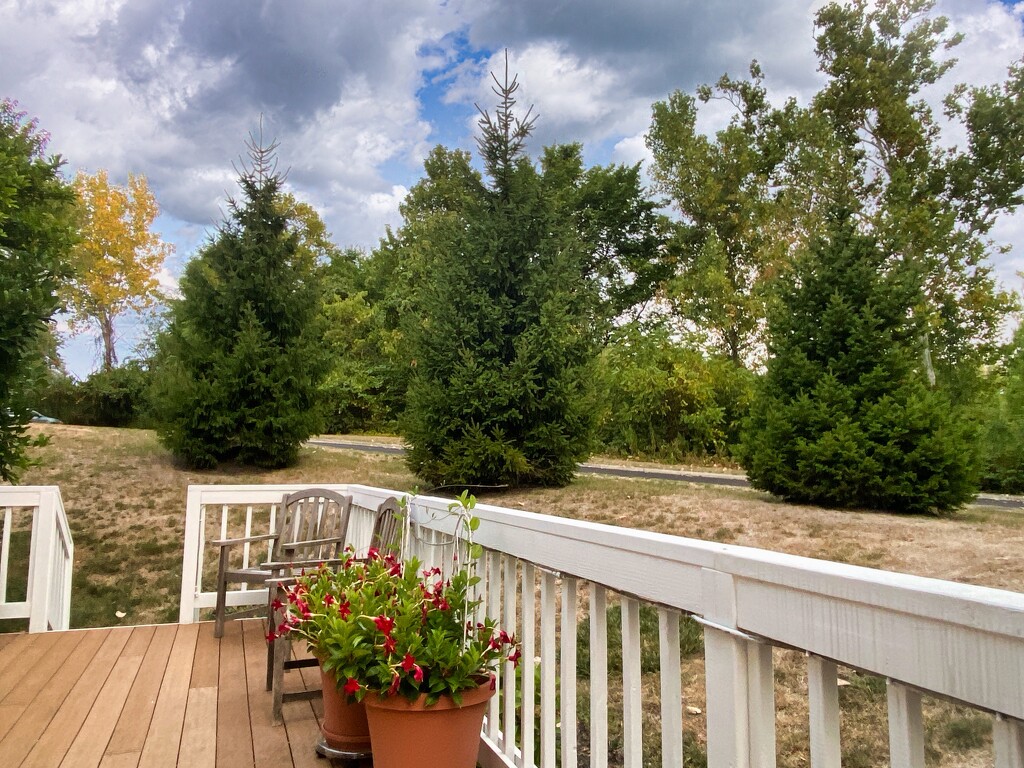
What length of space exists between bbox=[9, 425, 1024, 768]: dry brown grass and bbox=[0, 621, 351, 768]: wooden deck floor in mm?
1912

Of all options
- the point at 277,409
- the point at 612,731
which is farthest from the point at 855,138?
the point at 612,731

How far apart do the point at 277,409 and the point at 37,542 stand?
7.42 metres

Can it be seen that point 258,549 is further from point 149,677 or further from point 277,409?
point 149,677

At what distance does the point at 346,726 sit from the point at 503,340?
727 cm

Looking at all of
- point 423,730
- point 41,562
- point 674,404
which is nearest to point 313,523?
point 41,562

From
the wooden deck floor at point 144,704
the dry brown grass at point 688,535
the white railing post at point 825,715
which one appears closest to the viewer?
the white railing post at point 825,715

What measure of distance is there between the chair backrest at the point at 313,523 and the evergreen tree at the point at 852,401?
19.4 feet

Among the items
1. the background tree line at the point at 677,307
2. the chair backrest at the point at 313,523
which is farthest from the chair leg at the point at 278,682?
the background tree line at the point at 677,307

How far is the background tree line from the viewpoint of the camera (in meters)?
8.82

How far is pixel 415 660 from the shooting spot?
6.41 feet

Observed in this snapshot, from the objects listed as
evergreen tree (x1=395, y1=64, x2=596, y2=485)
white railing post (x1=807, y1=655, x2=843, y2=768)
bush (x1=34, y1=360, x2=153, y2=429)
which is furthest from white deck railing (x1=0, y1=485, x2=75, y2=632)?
bush (x1=34, y1=360, x2=153, y2=429)

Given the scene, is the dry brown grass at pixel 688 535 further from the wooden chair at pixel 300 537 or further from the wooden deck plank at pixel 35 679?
the wooden deck plank at pixel 35 679

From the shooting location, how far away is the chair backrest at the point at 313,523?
404 centimetres

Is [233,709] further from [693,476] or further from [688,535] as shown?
[693,476]
